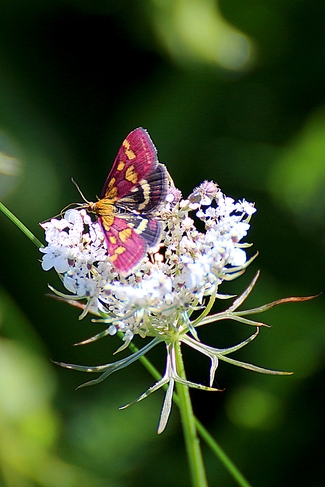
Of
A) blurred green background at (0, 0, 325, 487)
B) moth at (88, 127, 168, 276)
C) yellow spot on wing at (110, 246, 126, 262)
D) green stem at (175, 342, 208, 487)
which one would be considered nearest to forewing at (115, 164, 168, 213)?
moth at (88, 127, 168, 276)

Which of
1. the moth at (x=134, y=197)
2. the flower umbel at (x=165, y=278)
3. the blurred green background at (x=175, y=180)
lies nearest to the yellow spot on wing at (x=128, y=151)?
the moth at (x=134, y=197)

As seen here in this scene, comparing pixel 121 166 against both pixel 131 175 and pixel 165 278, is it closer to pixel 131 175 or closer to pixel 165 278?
pixel 131 175

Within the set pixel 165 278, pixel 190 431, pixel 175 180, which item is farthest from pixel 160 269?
pixel 175 180

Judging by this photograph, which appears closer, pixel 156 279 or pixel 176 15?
pixel 156 279

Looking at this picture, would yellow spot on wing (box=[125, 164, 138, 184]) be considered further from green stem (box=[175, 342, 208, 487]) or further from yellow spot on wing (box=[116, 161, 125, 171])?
green stem (box=[175, 342, 208, 487])

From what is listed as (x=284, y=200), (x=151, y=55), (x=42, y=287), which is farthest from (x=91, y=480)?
(x=151, y=55)

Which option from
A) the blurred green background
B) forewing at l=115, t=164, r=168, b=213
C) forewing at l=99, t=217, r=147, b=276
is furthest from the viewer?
the blurred green background

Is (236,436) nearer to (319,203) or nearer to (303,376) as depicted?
(303,376)

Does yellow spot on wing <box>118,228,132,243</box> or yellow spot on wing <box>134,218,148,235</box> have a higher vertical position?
yellow spot on wing <box>134,218,148,235</box>
